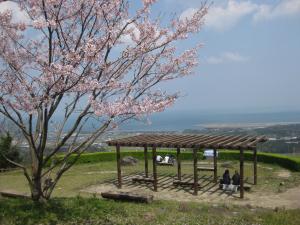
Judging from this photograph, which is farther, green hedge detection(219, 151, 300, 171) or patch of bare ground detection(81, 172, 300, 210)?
green hedge detection(219, 151, 300, 171)

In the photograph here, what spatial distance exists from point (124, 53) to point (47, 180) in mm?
4304

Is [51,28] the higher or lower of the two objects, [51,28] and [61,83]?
the higher

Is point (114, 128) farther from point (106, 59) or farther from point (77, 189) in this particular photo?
point (77, 189)

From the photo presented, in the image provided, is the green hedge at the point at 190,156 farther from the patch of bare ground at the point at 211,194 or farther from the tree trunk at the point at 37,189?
the tree trunk at the point at 37,189

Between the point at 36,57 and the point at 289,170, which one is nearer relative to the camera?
the point at 36,57

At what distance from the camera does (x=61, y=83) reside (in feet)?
28.1

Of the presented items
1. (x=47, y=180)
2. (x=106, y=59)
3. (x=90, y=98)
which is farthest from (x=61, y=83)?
(x=47, y=180)

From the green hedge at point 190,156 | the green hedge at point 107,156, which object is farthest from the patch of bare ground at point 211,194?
the green hedge at point 107,156

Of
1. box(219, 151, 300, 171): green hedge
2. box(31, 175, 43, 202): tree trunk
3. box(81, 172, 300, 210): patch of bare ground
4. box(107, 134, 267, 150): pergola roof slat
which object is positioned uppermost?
box(107, 134, 267, 150): pergola roof slat

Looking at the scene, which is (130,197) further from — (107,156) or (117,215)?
(107,156)

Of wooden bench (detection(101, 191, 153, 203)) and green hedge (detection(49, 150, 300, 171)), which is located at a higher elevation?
wooden bench (detection(101, 191, 153, 203))

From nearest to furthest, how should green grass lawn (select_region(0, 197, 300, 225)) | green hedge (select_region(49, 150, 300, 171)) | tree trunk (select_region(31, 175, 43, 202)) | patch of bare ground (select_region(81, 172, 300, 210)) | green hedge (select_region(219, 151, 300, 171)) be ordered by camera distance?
green grass lawn (select_region(0, 197, 300, 225)), tree trunk (select_region(31, 175, 43, 202)), patch of bare ground (select_region(81, 172, 300, 210)), green hedge (select_region(219, 151, 300, 171)), green hedge (select_region(49, 150, 300, 171))

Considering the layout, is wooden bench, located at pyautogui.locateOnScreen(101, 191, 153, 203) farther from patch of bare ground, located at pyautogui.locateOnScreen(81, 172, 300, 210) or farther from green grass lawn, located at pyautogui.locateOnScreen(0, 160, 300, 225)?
patch of bare ground, located at pyautogui.locateOnScreen(81, 172, 300, 210)

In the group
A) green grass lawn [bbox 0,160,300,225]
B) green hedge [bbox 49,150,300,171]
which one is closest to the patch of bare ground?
green grass lawn [bbox 0,160,300,225]
